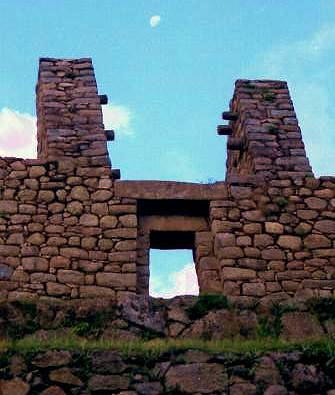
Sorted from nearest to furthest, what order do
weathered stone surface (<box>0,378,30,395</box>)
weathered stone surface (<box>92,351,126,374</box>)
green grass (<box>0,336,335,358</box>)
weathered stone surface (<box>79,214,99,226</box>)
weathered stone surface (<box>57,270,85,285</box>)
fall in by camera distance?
1. weathered stone surface (<box>0,378,30,395</box>)
2. weathered stone surface (<box>92,351,126,374</box>)
3. green grass (<box>0,336,335,358</box>)
4. weathered stone surface (<box>57,270,85,285</box>)
5. weathered stone surface (<box>79,214,99,226</box>)

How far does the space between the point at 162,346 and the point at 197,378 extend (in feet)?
1.89

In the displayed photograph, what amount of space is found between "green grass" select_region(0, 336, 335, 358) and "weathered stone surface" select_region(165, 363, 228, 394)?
23 cm

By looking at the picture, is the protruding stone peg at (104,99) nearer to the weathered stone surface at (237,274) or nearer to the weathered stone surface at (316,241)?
the weathered stone surface at (237,274)

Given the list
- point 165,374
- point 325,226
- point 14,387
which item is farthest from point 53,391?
point 325,226

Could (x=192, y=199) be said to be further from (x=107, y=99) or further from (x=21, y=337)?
(x=21, y=337)

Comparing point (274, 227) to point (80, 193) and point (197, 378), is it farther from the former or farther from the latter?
point (197, 378)

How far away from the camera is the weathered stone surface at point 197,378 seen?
751 cm

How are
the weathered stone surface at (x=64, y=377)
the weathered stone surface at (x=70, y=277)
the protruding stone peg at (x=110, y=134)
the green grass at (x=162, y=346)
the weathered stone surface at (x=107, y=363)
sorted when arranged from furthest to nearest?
1. the protruding stone peg at (x=110, y=134)
2. the weathered stone surface at (x=70, y=277)
3. the green grass at (x=162, y=346)
4. the weathered stone surface at (x=107, y=363)
5. the weathered stone surface at (x=64, y=377)

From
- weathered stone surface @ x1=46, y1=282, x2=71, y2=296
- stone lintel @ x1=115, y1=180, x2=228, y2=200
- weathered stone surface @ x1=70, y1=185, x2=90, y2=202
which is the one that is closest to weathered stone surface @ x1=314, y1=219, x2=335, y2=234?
stone lintel @ x1=115, y1=180, x2=228, y2=200

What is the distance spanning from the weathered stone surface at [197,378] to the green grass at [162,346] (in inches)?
9.2

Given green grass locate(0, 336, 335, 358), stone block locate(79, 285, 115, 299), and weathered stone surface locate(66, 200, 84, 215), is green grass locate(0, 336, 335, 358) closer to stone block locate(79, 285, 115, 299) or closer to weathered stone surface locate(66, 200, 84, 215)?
stone block locate(79, 285, 115, 299)

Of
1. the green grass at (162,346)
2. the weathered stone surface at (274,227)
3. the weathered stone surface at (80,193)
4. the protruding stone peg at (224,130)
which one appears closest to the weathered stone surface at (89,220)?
the weathered stone surface at (80,193)

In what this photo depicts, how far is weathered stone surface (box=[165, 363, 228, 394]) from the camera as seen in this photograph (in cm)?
751

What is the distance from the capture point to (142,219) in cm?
1242
